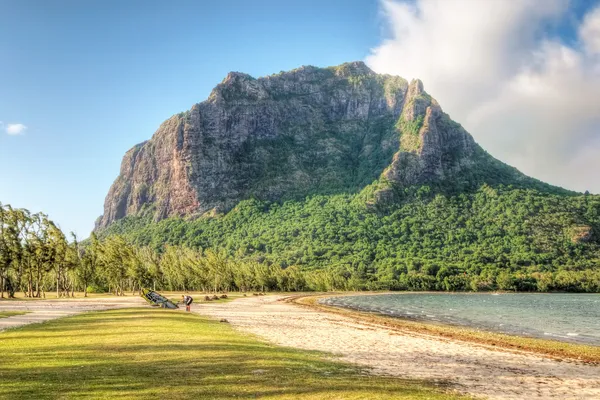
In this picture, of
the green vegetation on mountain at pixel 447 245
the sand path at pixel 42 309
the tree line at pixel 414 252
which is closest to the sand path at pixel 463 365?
the sand path at pixel 42 309

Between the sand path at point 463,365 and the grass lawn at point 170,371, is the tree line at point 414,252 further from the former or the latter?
the grass lawn at point 170,371

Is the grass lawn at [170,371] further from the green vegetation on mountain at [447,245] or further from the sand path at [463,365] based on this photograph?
the green vegetation on mountain at [447,245]

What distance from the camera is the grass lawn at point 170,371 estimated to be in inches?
403

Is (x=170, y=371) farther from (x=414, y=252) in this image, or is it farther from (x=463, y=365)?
(x=414, y=252)

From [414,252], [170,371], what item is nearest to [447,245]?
[414,252]

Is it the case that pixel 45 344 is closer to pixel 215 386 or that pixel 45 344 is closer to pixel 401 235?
pixel 215 386

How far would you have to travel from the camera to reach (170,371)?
41.1ft

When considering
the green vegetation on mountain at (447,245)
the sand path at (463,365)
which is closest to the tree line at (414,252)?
the green vegetation on mountain at (447,245)

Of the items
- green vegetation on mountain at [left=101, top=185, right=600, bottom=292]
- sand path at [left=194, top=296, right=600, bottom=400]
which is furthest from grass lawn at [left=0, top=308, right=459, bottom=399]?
green vegetation on mountain at [left=101, top=185, right=600, bottom=292]

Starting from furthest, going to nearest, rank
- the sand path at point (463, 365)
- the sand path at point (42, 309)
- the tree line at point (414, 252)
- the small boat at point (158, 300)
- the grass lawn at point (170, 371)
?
the tree line at point (414, 252), the small boat at point (158, 300), the sand path at point (42, 309), the sand path at point (463, 365), the grass lawn at point (170, 371)

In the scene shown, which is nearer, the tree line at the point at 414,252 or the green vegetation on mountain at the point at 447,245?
the tree line at the point at 414,252

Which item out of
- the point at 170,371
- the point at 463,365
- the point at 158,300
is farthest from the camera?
the point at 158,300

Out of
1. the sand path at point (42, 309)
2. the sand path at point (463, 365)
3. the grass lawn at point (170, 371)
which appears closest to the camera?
the grass lawn at point (170, 371)

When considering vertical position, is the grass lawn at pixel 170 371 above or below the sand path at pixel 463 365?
above
